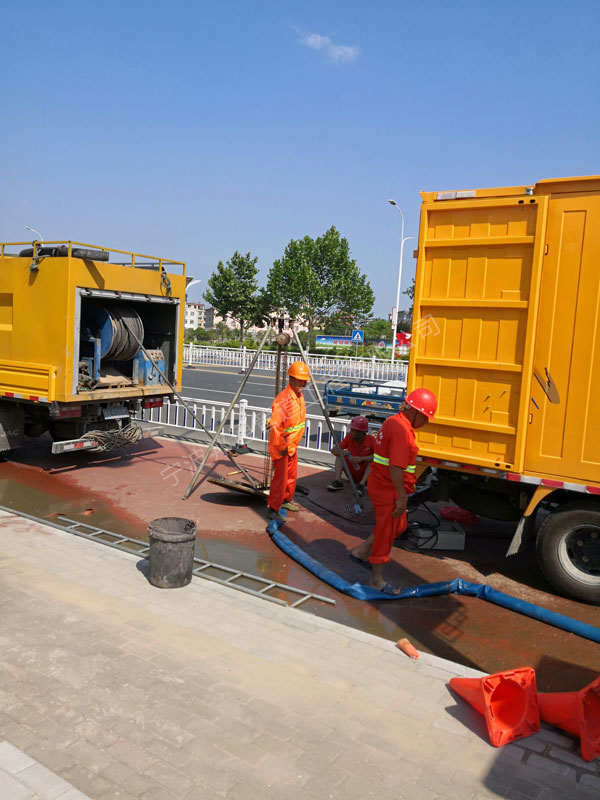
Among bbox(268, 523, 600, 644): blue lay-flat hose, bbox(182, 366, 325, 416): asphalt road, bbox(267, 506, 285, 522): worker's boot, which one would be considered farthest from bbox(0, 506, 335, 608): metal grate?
bbox(182, 366, 325, 416): asphalt road

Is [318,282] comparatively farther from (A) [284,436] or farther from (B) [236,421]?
(A) [284,436]

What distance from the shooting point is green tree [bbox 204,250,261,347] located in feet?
153

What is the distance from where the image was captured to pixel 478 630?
192 inches

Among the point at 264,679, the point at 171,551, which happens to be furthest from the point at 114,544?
the point at 264,679

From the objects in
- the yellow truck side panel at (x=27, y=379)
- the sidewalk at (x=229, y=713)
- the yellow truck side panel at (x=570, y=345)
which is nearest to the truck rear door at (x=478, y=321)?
the yellow truck side panel at (x=570, y=345)

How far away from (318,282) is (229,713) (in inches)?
1911

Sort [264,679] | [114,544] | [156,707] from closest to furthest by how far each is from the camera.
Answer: [156,707]
[264,679]
[114,544]

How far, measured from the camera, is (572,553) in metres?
5.51

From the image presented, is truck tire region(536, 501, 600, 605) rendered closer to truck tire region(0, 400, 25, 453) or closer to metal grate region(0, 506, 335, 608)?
metal grate region(0, 506, 335, 608)

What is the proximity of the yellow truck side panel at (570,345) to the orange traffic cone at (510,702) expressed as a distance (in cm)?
228

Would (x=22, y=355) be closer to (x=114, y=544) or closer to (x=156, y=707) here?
(x=114, y=544)

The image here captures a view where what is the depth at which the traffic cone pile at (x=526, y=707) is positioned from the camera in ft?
10.9

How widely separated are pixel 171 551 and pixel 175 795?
237 centimetres

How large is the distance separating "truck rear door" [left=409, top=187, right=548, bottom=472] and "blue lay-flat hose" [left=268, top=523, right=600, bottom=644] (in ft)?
3.57
